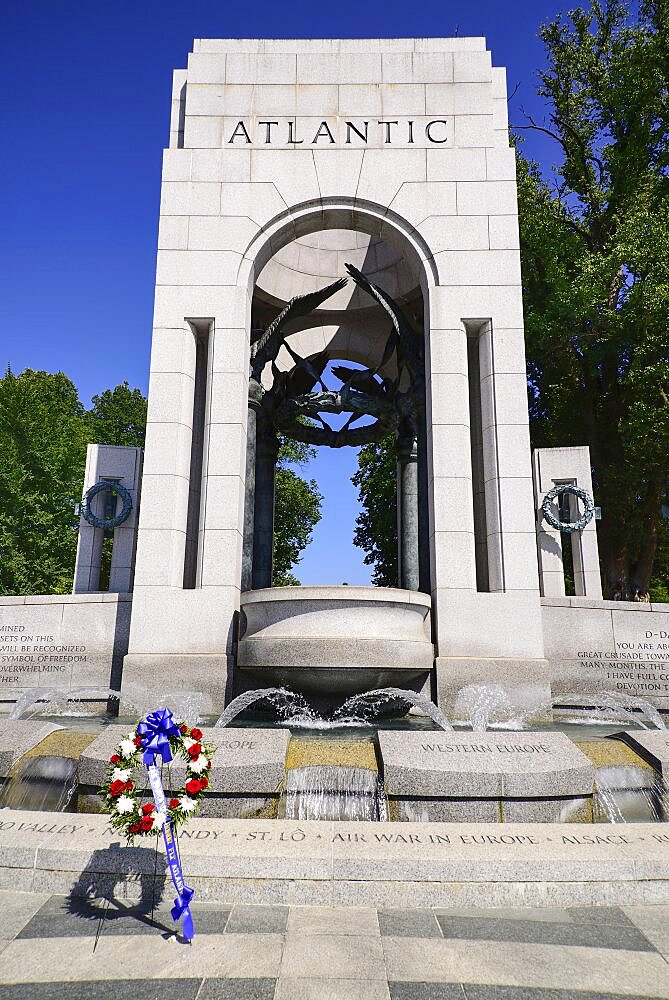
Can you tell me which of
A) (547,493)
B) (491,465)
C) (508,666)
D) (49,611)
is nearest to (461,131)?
(491,465)

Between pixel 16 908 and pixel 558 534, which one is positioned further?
pixel 558 534

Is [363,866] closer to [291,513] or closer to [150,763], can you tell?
[150,763]

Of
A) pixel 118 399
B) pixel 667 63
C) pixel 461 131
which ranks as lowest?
pixel 461 131

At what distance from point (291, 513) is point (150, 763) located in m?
39.8

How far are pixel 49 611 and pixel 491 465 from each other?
380 inches

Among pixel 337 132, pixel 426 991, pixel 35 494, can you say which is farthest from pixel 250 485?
pixel 35 494

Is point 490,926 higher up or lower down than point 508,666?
lower down

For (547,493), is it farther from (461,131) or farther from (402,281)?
(461,131)

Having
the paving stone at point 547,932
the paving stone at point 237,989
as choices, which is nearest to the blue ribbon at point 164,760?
the paving stone at point 237,989

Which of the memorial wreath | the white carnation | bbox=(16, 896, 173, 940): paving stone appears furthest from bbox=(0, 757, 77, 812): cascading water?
the white carnation

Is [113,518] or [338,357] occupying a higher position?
[338,357]

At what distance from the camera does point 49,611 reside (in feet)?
46.0

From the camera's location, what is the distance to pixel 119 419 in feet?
151

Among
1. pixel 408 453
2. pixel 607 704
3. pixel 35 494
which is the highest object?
pixel 35 494
